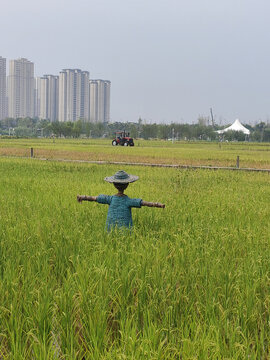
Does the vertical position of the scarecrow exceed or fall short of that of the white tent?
it falls short

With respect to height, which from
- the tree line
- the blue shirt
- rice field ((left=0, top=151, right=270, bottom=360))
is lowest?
rice field ((left=0, top=151, right=270, bottom=360))

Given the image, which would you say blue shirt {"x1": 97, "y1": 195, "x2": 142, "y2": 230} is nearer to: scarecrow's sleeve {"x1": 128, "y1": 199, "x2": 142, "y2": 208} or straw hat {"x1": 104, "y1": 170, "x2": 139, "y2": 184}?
scarecrow's sleeve {"x1": 128, "y1": 199, "x2": 142, "y2": 208}

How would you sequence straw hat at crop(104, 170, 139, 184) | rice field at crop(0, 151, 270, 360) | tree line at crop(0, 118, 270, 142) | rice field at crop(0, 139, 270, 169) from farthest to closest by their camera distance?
tree line at crop(0, 118, 270, 142) → rice field at crop(0, 139, 270, 169) → straw hat at crop(104, 170, 139, 184) → rice field at crop(0, 151, 270, 360)

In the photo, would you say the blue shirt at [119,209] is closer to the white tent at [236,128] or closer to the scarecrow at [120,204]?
the scarecrow at [120,204]

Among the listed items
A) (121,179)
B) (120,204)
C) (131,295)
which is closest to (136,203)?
(120,204)

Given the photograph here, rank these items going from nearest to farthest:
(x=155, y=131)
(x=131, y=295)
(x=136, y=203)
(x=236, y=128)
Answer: (x=131, y=295), (x=136, y=203), (x=236, y=128), (x=155, y=131)

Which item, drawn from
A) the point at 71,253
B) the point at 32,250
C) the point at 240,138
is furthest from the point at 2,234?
the point at 240,138

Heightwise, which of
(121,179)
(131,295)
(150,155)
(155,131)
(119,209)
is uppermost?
(155,131)

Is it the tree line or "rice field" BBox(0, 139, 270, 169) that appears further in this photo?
the tree line

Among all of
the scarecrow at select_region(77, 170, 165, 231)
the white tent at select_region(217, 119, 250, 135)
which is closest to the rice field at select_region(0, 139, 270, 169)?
the scarecrow at select_region(77, 170, 165, 231)

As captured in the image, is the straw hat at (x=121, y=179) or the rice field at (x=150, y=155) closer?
the straw hat at (x=121, y=179)

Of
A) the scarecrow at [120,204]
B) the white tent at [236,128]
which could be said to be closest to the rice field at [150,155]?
the scarecrow at [120,204]

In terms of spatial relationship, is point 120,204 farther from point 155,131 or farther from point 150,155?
point 155,131

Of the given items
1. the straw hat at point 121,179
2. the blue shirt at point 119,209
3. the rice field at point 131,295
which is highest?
the straw hat at point 121,179
